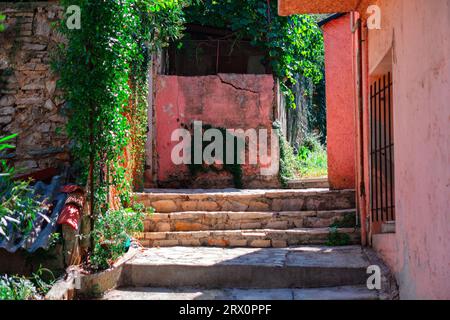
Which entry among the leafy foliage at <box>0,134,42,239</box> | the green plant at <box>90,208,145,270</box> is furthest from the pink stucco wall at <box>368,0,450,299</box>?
the leafy foliage at <box>0,134,42,239</box>

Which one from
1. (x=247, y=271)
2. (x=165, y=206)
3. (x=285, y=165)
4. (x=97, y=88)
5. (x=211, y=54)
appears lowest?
(x=247, y=271)

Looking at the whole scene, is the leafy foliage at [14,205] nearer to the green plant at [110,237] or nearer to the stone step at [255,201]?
the green plant at [110,237]

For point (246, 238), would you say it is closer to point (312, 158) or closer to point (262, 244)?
point (262, 244)

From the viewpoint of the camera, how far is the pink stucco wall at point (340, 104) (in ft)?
25.5

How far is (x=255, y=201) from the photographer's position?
7223 mm

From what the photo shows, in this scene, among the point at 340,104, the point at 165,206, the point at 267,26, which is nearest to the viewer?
the point at 165,206

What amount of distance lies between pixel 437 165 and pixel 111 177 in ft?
12.2

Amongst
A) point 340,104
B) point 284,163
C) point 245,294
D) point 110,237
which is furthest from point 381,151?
point 284,163

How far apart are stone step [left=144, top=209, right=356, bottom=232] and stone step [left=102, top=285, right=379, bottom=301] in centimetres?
159

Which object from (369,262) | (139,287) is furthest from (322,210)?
(139,287)

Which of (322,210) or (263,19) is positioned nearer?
(322,210)

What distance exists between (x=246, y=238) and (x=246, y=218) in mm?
385
